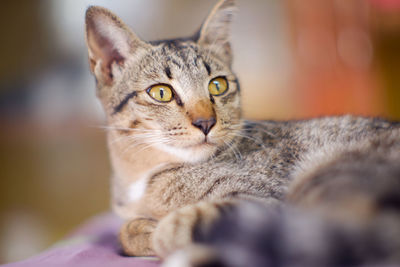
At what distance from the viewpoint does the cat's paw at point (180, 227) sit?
876mm

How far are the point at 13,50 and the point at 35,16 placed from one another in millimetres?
421

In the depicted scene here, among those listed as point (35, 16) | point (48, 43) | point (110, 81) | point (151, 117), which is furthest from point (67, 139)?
point (151, 117)

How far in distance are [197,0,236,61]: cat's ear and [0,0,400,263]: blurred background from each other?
1.66 m

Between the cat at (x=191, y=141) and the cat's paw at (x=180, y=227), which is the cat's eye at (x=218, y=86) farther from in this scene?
the cat's paw at (x=180, y=227)

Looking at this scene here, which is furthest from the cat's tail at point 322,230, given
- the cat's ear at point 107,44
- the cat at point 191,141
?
the cat's ear at point 107,44

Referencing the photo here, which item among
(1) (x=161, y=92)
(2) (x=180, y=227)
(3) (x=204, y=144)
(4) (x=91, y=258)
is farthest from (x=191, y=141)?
(4) (x=91, y=258)

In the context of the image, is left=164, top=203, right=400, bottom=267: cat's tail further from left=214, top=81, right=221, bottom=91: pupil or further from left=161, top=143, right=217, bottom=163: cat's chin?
left=214, top=81, right=221, bottom=91: pupil

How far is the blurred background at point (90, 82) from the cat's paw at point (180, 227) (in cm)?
248

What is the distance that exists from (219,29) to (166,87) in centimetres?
48

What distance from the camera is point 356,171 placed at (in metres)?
0.82

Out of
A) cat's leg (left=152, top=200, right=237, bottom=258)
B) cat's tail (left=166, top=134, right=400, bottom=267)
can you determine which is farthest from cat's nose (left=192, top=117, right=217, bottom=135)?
cat's tail (left=166, top=134, right=400, bottom=267)

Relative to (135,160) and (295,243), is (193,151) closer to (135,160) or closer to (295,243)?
(135,160)

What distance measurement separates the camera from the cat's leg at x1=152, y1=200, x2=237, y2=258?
0.87 metres

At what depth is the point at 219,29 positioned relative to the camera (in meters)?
1.57
